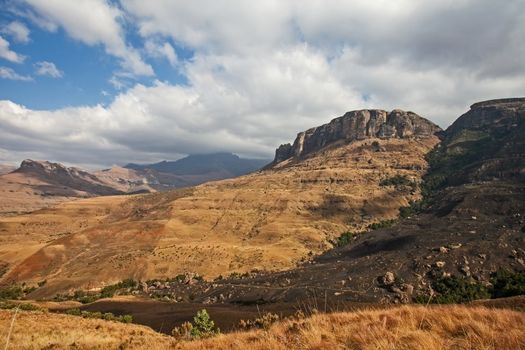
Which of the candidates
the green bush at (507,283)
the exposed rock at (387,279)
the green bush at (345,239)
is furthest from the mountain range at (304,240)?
the green bush at (507,283)

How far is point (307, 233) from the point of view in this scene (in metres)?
120

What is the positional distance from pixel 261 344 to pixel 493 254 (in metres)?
72.1

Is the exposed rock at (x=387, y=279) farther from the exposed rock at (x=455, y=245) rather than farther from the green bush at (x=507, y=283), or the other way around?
the exposed rock at (x=455, y=245)

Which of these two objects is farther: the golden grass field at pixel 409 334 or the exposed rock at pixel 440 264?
the exposed rock at pixel 440 264

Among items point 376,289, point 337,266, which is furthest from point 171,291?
point 376,289

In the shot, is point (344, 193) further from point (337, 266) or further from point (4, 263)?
point (4, 263)

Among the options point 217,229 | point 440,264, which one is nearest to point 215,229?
point 217,229

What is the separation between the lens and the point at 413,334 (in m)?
7.08

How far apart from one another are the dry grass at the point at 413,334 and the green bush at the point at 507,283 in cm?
5074

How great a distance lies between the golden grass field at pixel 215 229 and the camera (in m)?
99.6

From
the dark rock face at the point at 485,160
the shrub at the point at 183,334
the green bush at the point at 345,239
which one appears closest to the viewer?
the shrub at the point at 183,334

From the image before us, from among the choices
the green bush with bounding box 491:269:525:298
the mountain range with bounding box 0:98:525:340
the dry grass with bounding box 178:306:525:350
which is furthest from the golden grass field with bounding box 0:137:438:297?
the dry grass with bounding box 178:306:525:350

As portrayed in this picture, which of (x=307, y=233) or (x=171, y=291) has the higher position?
(x=307, y=233)

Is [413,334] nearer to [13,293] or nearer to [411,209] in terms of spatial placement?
[13,293]
